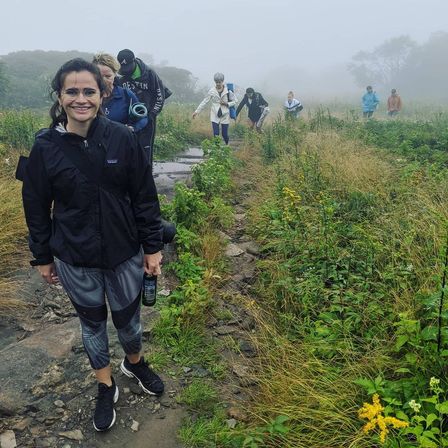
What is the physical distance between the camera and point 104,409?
2.72 metres

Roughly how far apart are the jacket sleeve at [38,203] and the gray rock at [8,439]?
1206 mm

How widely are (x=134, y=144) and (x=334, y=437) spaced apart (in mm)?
2048

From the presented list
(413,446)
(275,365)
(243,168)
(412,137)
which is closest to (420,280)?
(275,365)

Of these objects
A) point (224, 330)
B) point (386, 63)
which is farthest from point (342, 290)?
point (386, 63)

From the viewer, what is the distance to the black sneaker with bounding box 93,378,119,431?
2.67 metres

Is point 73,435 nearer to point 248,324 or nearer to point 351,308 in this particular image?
point 248,324

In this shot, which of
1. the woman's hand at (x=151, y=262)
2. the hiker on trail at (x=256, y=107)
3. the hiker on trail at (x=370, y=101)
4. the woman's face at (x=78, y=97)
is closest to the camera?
the woman's face at (x=78, y=97)

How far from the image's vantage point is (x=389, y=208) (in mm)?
4961

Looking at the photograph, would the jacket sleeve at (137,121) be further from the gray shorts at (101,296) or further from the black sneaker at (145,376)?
the black sneaker at (145,376)

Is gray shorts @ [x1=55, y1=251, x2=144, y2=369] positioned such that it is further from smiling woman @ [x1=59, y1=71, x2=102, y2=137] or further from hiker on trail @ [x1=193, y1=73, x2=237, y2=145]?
hiker on trail @ [x1=193, y1=73, x2=237, y2=145]

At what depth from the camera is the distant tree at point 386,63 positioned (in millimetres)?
73750

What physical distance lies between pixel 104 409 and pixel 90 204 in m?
1.43

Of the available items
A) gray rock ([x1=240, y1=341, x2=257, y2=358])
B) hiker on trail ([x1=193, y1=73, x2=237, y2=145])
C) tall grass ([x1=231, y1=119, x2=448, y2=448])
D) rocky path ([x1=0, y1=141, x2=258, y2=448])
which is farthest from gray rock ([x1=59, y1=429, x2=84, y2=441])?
hiker on trail ([x1=193, y1=73, x2=237, y2=145])

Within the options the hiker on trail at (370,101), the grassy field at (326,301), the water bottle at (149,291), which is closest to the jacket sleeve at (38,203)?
the water bottle at (149,291)
